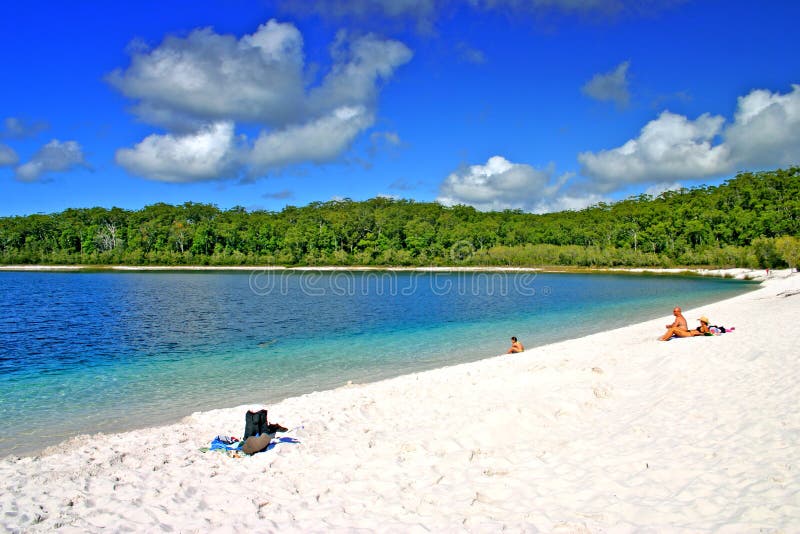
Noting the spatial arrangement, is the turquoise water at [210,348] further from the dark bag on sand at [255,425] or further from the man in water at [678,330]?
the man in water at [678,330]

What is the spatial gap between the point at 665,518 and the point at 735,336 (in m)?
13.3

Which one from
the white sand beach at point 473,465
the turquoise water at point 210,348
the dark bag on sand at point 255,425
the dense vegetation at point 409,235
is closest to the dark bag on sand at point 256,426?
the dark bag on sand at point 255,425

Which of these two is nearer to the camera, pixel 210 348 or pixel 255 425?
pixel 255 425

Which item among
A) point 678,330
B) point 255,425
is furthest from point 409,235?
point 255,425

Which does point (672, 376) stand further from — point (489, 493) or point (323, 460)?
point (323, 460)

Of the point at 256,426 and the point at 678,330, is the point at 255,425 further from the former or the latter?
the point at 678,330

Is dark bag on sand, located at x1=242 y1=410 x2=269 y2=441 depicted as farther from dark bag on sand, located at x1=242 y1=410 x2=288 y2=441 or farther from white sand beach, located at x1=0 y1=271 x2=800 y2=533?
white sand beach, located at x1=0 y1=271 x2=800 y2=533

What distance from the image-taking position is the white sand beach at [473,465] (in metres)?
5.30

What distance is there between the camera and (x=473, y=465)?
22.5 ft

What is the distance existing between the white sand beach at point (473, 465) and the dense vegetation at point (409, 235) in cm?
12525

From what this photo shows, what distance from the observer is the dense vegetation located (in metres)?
128

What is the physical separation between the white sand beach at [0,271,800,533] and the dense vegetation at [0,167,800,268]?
411 feet

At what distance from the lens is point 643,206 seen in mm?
156250

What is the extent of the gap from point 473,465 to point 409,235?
145594mm
